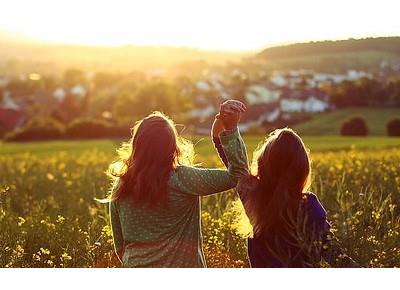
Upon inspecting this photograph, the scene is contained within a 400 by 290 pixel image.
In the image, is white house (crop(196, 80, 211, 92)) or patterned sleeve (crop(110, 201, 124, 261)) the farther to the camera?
white house (crop(196, 80, 211, 92))

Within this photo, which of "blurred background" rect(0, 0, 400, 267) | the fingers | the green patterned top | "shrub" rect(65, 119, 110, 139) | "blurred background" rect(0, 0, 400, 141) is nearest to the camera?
the fingers

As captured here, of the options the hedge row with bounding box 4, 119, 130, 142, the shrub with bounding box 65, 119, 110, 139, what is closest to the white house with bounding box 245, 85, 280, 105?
the hedge row with bounding box 4, 119, 130, 142

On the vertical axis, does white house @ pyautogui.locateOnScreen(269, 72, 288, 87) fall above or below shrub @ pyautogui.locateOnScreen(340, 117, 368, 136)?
above

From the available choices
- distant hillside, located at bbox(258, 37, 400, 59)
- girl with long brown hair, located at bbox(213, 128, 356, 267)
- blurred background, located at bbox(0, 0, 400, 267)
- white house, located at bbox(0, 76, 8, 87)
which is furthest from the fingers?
white house, located at bbox(0, 76, 8, 87)

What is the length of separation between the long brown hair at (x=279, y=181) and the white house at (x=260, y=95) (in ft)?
4.66

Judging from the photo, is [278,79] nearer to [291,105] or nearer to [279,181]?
[291,105]

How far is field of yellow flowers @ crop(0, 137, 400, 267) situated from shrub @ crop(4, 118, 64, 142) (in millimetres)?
230

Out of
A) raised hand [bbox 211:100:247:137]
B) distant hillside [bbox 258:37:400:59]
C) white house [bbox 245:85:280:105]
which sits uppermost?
distant hillside [bbox 258:37:400:59]

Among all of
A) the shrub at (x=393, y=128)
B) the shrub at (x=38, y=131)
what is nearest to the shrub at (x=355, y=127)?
the shrub at (x=393, y=128)

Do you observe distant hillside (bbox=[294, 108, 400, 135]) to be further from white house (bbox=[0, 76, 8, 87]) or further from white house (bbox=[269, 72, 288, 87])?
white house (bbox=[0, 76, 8, 87])

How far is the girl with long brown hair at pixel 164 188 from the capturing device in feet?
8.48

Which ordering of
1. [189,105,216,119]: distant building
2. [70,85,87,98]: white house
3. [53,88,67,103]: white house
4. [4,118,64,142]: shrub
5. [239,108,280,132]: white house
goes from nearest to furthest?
[239,108,280,132]: white house
[189,105,216,119]: distant building
[53,88,67,103]: white house
[70,85,87,98]: white house
[4,118,64,142]: shrub

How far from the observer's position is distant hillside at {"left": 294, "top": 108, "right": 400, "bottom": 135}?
414cm

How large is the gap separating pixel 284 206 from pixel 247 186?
0.12m
